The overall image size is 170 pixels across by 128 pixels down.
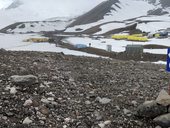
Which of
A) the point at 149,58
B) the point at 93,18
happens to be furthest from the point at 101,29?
the point at 149,58

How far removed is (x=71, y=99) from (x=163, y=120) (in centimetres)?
276

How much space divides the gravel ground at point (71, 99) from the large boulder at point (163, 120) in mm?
199

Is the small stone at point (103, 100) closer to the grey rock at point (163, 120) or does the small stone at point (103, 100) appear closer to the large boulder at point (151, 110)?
the large boulder at point (151, 110)

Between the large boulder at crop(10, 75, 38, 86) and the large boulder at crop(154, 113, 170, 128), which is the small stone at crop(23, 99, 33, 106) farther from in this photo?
the large boulder at crop(154, 113, 170, 128)

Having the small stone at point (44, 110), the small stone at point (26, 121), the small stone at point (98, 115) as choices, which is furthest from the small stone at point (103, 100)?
the small stone at point (26, 121)

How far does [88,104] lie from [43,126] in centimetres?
192

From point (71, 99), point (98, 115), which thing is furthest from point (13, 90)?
point (98, 115)

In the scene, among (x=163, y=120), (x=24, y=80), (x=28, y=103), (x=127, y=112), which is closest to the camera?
(x=163, y=120)

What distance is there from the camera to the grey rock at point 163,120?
8.78 meters

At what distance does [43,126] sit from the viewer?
8.67 metres

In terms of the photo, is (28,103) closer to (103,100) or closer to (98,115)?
(98,115)

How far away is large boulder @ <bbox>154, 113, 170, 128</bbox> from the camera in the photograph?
28.8 feet

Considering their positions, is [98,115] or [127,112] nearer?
[98,115]

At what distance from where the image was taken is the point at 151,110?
9375 mm
